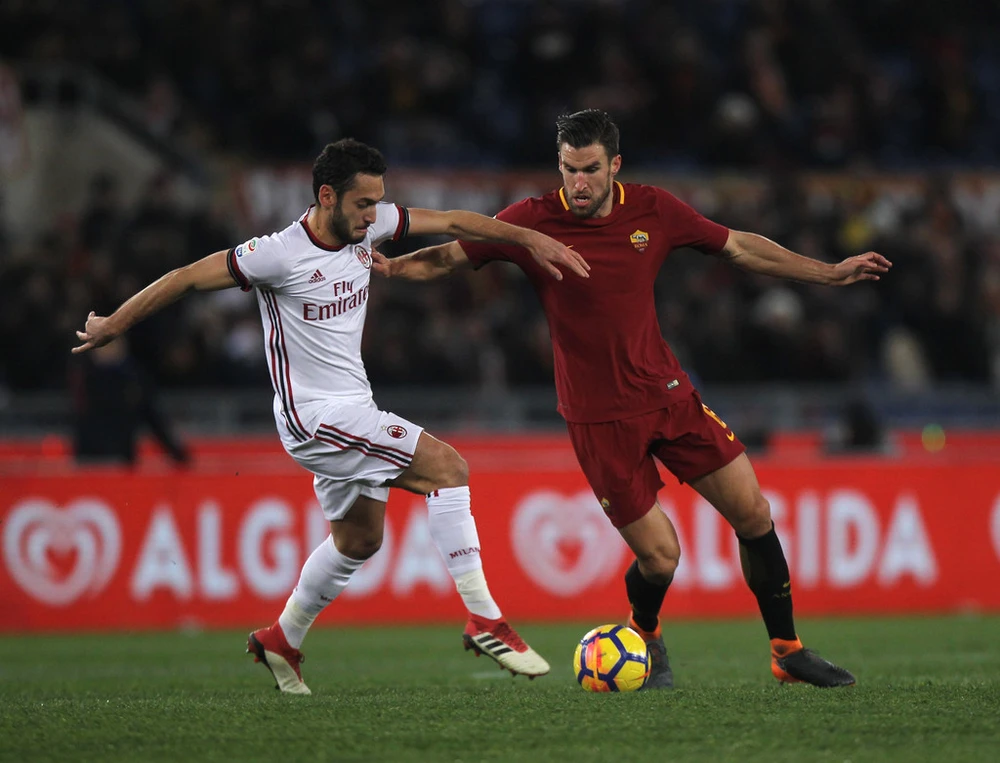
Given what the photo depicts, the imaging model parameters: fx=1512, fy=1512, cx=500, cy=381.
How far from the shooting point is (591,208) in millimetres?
6914

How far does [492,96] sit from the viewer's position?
64.3ft

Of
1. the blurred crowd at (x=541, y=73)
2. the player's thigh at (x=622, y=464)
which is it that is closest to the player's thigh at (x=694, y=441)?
the player's thigh at (x=622, y=464)

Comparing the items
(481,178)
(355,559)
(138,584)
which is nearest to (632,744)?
(355,559)

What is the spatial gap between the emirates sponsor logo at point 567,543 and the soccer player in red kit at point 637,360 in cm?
516

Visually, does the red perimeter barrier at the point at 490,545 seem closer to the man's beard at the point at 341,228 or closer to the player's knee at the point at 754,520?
the player's knee at the point at 754,520

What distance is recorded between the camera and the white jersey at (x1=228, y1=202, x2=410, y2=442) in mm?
6629

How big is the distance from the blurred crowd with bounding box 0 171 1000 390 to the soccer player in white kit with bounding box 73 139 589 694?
7658mm

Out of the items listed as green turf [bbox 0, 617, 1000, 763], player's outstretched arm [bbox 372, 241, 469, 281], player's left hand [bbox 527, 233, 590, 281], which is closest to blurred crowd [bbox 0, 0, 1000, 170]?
green turf [bbox 0, 617, 1000, 763]

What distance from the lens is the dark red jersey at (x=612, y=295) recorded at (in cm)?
690

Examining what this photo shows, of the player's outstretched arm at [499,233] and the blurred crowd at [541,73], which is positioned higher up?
the blurred crowd at [541,73]

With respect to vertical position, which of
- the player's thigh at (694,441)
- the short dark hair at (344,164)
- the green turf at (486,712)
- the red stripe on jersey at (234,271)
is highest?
the short dark hair at (344,164)

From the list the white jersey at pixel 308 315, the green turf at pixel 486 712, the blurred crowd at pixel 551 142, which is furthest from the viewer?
the blurred crowd at pixel 551 142

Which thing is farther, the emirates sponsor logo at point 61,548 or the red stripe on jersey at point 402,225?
the emirates sponsor logo at point 61,548

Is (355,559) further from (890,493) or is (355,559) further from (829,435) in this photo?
(829,435)
